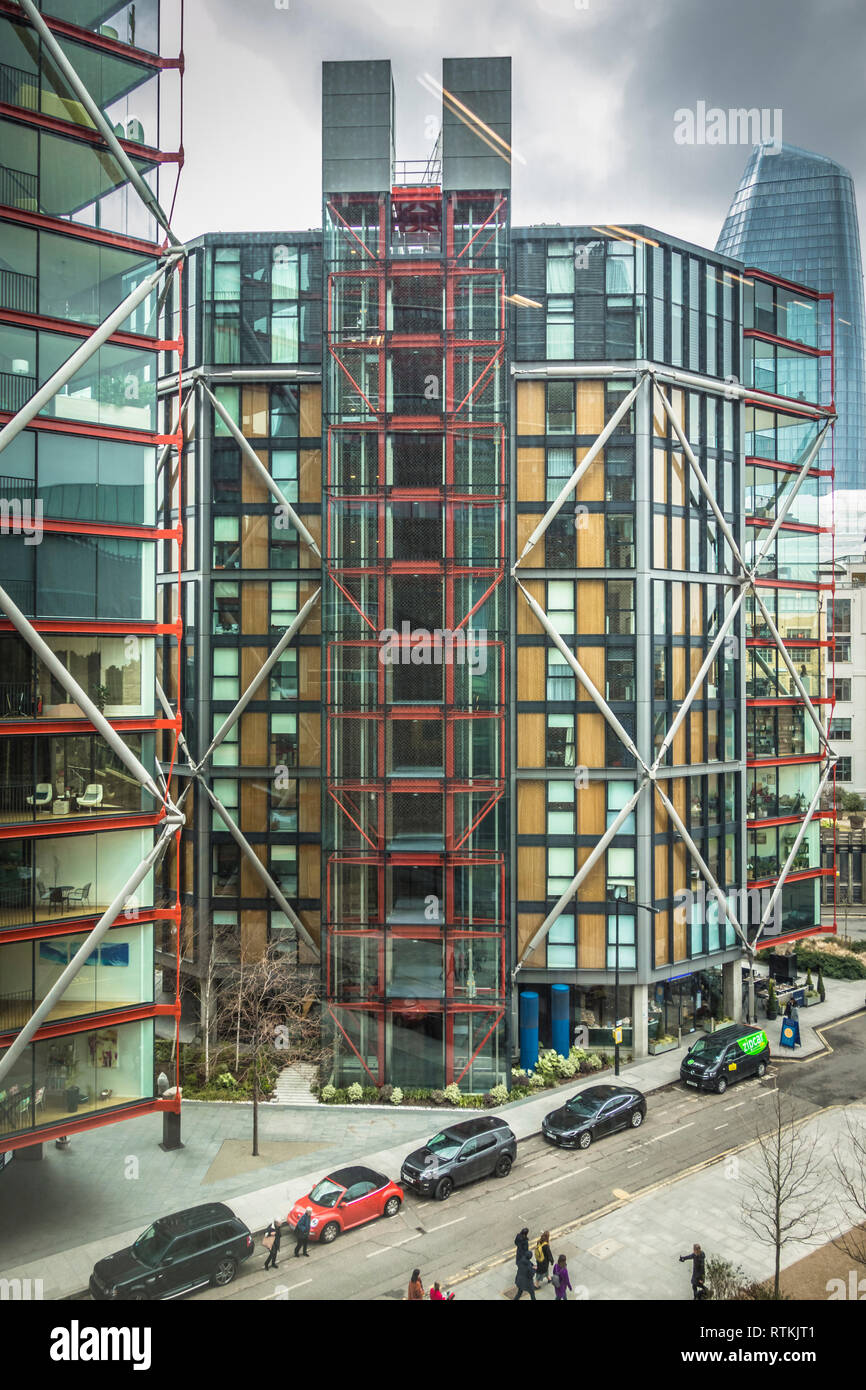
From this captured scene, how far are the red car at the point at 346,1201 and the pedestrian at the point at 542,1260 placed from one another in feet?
13.1

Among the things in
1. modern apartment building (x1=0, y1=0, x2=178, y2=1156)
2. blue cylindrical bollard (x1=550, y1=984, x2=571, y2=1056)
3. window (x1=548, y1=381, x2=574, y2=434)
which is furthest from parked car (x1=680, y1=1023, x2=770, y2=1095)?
window (x1=548, y1=381, x2=574, y2=434)

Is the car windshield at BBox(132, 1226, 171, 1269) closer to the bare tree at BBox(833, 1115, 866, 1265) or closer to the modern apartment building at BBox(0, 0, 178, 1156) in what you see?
the modern apartment building at BBox(0, 0, 178, 1156)

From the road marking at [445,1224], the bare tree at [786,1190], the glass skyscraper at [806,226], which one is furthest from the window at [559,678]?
the glass skyscraper at [806,226]

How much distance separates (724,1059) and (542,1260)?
12003mm

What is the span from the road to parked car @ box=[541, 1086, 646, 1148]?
1.00 ft

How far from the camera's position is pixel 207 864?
32406 millimetres

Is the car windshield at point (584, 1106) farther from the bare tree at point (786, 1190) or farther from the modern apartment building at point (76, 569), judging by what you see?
the modern apartment building at point (76, 569)

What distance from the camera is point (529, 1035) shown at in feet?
95.1

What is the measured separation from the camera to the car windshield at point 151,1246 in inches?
699

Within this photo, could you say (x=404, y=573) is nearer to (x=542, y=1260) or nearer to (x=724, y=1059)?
(x=724, y=1059)

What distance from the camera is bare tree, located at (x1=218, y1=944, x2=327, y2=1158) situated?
1063 inches

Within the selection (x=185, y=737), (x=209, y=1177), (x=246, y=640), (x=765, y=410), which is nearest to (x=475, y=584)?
(x=246, y=640)

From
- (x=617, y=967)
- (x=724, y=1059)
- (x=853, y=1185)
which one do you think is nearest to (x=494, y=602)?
(x=617, y=967)

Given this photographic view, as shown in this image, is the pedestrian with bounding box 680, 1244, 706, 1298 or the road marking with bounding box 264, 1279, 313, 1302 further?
the road marking with bounding box 264, 1279, 313, 1302
